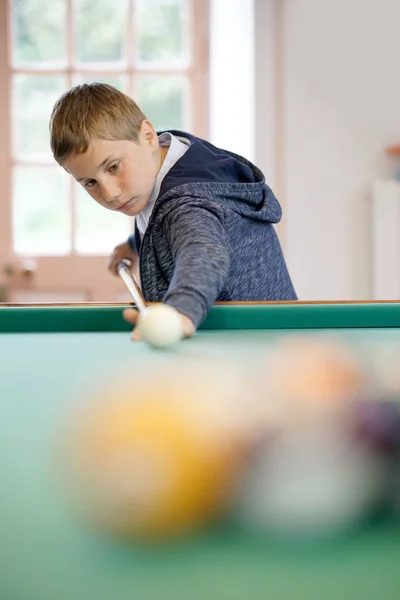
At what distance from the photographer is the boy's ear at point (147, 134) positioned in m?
1.56

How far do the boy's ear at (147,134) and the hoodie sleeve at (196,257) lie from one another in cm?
22

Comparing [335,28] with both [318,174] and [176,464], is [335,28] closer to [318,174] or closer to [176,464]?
[318,174]

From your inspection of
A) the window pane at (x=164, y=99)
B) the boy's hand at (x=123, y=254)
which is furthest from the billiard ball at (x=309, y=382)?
the window pane at (x=164, y=99)

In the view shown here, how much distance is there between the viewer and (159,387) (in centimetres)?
75

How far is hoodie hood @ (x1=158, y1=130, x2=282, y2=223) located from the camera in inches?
58.7

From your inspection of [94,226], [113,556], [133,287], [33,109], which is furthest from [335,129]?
[113,556]

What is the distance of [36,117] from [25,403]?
3.10 m

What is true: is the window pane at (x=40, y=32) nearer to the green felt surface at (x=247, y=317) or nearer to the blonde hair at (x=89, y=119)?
the blonde hair at (x=89, y=119)

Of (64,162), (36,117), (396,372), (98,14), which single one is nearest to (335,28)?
(98,14)

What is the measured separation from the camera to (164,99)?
365 cm

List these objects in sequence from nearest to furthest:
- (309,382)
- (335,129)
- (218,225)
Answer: (309,382) < (218,225) < (335,129)

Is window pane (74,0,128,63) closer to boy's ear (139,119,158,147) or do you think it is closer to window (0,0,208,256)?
window (0,0,208,256)

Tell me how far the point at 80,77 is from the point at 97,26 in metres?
0.26

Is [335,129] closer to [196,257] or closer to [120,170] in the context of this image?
[120,170]
